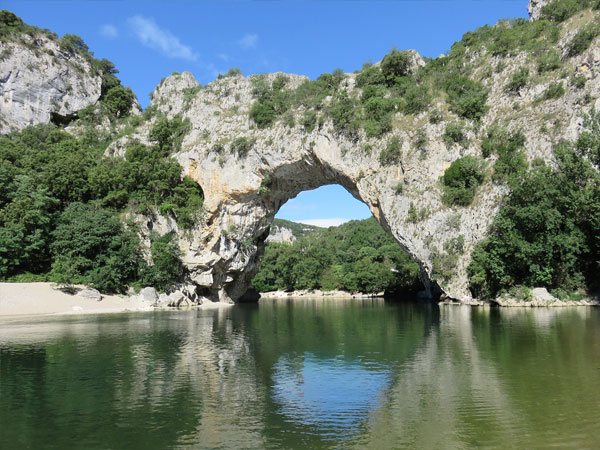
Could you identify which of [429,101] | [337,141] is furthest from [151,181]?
[429,101]

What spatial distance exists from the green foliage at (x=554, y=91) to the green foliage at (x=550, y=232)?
631 centimetres

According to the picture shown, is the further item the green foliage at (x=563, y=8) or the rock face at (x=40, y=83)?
the rock face at (x=40, y=83)

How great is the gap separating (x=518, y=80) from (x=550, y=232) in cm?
1464

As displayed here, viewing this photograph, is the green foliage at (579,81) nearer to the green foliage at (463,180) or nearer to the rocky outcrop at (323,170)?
the rocky outcrop at (323,170)

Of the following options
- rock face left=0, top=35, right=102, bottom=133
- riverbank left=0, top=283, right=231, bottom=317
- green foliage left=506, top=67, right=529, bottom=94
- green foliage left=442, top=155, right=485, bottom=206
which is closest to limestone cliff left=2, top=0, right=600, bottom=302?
green foliage left=506, top=67, right=529, bottom=94

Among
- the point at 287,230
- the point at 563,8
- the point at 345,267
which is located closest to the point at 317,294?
the point at 345,267

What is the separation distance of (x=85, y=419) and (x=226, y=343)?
9.04m

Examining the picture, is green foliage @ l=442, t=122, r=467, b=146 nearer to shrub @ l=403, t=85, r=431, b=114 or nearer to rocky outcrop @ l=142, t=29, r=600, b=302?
rocky outcrop @ l=142, t=29, r=600, b=302

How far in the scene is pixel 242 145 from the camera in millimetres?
43531

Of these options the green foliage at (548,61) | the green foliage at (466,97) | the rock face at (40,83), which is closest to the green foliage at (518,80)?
the green foliage at (548,61)

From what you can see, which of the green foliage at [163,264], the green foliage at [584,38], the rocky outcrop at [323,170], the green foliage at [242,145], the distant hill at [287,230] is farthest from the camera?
the distant hill at [287,230]

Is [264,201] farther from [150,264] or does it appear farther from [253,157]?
[150,264]

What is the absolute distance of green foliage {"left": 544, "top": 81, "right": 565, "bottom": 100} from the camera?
1330 inches

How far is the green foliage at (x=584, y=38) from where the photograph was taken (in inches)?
1312
